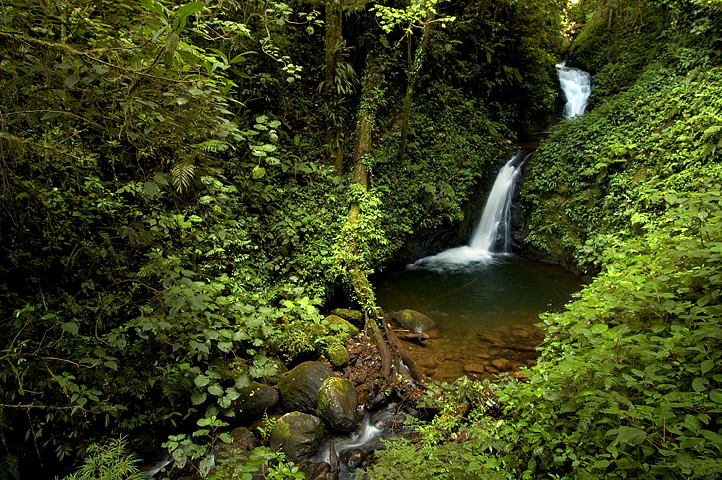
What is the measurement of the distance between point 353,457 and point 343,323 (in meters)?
2.17

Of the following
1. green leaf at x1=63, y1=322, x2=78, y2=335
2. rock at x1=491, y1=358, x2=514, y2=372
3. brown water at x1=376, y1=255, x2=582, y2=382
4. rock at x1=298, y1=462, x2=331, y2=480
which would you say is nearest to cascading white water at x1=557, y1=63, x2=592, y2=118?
brown water at x1=376, y1=255, x2=582, y2=382

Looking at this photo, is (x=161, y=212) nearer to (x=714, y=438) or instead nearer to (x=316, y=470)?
(x=316, y=470)

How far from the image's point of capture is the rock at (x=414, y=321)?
655 cm

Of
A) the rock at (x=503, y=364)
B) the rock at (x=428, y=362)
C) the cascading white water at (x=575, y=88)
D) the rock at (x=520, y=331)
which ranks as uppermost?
the cascading white water at (x=575, y=88)

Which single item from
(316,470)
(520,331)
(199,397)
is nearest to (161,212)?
(199,397)

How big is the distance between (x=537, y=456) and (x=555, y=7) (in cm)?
1553

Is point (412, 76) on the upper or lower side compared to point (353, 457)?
upper

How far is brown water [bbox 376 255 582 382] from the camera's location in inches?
226

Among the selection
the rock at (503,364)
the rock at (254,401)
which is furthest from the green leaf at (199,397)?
the rock at (503,364)

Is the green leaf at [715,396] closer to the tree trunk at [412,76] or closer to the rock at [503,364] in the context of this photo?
the rock at [503,364]

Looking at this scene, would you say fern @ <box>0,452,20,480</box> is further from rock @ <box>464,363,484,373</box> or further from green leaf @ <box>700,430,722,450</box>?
rock @ <box>464,363,484,373</box>

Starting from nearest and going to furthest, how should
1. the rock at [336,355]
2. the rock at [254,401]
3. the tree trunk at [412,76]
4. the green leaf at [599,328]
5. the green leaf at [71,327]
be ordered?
the green leaf at [71,327] → the green leaf at [599,328] → the rock at [254,401] → the rock at [336,355] → the tree trunk at [412,76]

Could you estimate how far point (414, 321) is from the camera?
6.61 m

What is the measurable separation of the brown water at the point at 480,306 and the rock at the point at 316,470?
2.19m
